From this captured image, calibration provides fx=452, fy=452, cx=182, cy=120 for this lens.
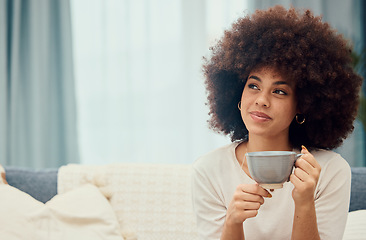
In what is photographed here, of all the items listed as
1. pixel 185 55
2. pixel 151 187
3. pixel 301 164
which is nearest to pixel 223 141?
pixel 185 55

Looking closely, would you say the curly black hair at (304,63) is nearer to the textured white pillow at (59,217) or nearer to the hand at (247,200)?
the hand at (247,200)

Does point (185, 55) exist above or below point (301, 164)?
above

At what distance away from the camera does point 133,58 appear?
3.66 meters

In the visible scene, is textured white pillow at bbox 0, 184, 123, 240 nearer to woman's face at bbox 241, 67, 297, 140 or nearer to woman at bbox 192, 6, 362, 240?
woman at bbox 192, 6, 362, 240

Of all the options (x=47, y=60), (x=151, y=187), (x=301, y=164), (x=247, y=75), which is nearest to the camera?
(x=301, y=164)

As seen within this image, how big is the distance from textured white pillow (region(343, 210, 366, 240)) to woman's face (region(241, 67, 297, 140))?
60 centimetres


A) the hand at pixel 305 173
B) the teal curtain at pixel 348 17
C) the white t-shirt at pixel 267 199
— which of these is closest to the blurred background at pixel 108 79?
the teal curtain at pixel 348 17

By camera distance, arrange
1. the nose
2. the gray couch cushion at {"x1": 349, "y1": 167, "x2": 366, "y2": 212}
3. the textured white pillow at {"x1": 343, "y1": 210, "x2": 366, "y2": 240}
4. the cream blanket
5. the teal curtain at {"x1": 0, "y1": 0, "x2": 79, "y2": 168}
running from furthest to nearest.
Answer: the teal curtain at {"x1": 0, "y1": 0, "x2": 79, "y2": 168} < the cream blanket < the gray couch cushion at {"x1": 349, "y1": 167, "x2": 366, "y2": 212} < the textured white pillow at {"x1": 343, "y1": 210, "x2": 366, "y2": 240} < the nose

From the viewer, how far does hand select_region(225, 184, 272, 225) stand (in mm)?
1245

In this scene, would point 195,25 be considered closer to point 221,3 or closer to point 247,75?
point 221,3

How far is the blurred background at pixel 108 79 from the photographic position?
Result: 142 inches

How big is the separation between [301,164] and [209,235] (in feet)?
1.80

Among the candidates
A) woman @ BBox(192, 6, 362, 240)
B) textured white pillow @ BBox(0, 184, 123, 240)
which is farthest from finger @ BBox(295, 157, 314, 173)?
textured white pillow @ BBox(0, 184, 123, 240)

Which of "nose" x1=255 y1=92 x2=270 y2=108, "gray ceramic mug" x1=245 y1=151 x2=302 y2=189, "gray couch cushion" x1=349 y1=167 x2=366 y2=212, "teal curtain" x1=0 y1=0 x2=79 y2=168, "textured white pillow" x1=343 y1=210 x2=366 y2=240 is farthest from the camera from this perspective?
"teal curtain" x1=0 y1=0 x2=79 y2=168
